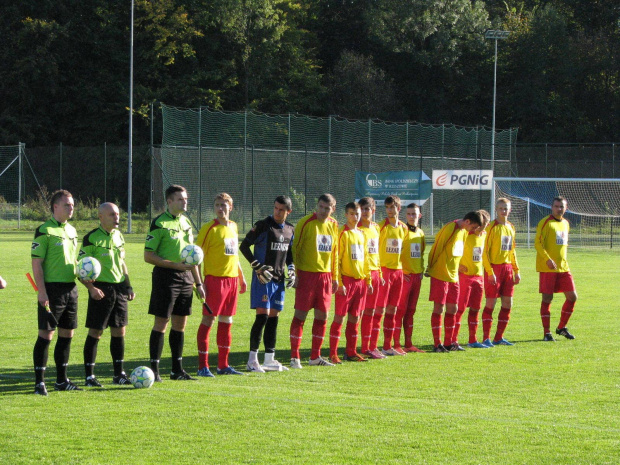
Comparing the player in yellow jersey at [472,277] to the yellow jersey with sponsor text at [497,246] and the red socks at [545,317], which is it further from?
the red socks at [545,317]

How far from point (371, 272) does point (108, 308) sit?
3.47 m

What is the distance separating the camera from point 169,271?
8.45 m

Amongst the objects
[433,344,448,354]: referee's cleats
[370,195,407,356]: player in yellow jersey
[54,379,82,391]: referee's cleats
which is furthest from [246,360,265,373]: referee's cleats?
[433,344,448,354]: referee's cleats

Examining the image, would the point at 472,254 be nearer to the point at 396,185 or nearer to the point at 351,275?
the point at 351,275

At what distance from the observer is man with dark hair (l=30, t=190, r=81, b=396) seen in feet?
→ 25.4

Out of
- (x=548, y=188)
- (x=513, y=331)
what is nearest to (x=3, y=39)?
(x=548, y=188)

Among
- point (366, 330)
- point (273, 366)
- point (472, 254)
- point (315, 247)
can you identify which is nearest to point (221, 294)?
point (273, 366)

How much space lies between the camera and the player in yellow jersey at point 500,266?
38.2 feet

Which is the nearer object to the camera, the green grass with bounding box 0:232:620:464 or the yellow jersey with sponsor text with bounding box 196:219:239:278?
the green grass with bounding box 0:232:620:464

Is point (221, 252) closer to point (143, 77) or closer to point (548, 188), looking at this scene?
point (548, 188)

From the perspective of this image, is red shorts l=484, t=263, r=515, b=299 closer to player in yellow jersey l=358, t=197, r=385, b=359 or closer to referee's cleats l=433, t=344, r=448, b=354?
referee's cleats l=433, t=344, r=448, b=354

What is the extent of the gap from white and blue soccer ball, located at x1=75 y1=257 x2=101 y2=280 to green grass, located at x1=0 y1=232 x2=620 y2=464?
1.06 meters

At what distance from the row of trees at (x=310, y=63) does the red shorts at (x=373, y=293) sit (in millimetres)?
36564

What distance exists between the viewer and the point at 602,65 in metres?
50.7
